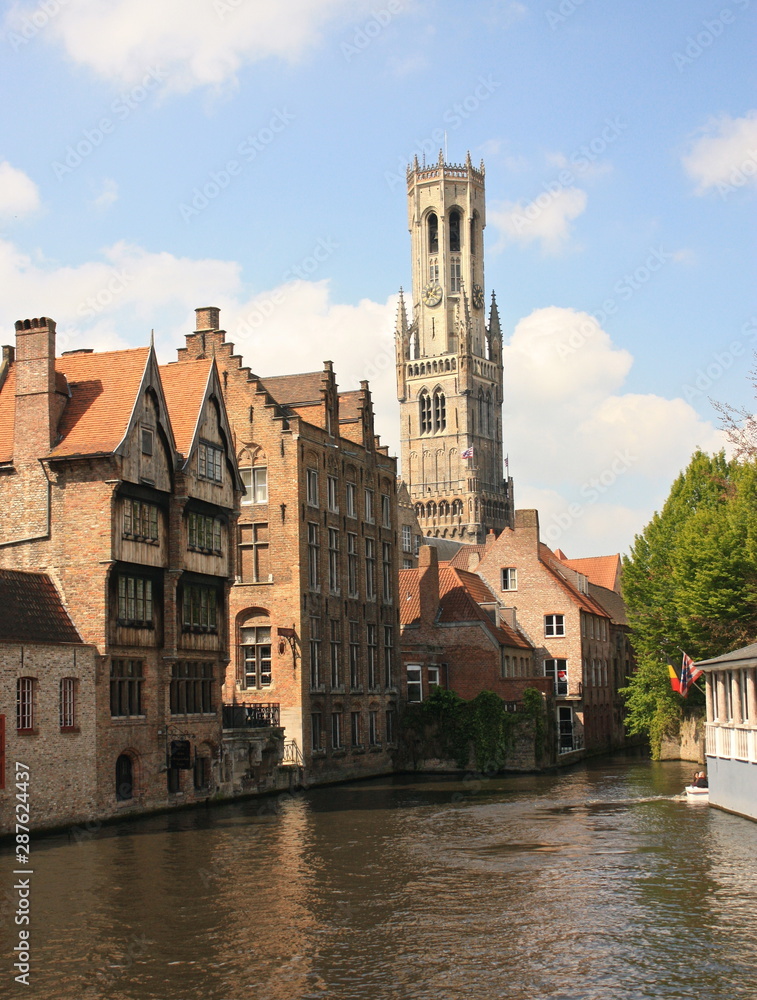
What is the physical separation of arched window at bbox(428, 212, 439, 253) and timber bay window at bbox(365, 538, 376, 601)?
426ft

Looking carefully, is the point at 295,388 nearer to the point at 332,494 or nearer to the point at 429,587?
the point at 332,494

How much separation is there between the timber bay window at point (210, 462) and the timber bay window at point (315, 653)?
33.8 feet

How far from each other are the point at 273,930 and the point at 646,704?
1651 inches

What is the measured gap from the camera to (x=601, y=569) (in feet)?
294

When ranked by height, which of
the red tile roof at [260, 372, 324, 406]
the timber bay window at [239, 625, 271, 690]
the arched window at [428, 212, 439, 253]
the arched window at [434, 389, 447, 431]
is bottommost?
the timber bay window at [239, 625, 271, 690]

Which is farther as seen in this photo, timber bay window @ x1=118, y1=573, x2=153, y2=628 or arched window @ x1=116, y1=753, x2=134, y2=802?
timber bay window @ x1=118, y1=573, x2=153, y2=628

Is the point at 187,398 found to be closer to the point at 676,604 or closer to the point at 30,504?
the point at 30,504

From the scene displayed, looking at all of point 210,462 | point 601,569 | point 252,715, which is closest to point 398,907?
point 210,462

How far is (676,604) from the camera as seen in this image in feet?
186

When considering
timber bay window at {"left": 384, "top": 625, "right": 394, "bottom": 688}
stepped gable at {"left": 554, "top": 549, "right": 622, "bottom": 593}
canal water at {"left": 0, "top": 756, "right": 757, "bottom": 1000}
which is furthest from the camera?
stepped gable at {"left": 554, "top": 549, "right": 622, "bottom": 593}

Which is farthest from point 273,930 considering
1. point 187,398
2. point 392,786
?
point 392,786

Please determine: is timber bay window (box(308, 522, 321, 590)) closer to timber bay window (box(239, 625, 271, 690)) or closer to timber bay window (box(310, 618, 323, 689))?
timber bay window (box(310, 618, 323, 689))

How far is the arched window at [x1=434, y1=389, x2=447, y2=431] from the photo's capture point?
177m

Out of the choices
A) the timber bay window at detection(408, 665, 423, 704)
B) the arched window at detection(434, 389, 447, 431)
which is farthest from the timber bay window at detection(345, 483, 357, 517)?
the arched window at detection(434, 389, 447, 431)
